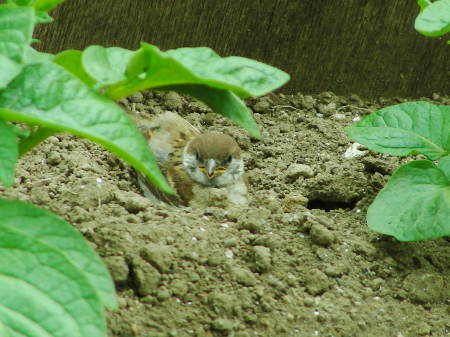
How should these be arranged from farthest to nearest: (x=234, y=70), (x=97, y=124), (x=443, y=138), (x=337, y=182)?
1. (x=337, y=182)
2. (x=443, y=138)
3. (x=234, y=70)
4. (x=97, y=124)

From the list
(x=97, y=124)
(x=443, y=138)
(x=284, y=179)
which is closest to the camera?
(x=97, y=124)

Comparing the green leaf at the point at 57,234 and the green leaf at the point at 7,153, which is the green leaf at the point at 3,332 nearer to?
the green leaf at the point at 57,234

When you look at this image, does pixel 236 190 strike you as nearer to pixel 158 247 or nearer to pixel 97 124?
pixel 158 247

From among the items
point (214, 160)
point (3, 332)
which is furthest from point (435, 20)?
point (214, 160)

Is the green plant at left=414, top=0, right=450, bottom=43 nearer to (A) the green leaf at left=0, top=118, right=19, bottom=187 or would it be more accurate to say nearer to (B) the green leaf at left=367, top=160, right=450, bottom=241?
(B) the green leaf at left=367, top=160, right=450, bottom=241

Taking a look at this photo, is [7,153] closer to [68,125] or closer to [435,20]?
[68,125]

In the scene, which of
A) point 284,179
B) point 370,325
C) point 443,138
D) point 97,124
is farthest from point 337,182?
point 97,124

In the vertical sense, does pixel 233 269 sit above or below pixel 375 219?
below
